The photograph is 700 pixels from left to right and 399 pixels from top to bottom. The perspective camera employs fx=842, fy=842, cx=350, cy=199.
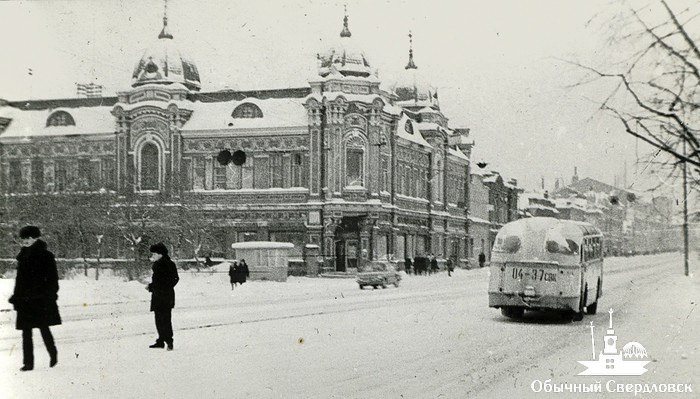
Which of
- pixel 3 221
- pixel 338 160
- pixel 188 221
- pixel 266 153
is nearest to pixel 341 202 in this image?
pixel 338 160

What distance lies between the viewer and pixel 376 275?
3509 centimetres

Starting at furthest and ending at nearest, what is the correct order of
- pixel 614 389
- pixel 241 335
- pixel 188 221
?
pixel 188 221, pixel 241 335, pixel 614 389

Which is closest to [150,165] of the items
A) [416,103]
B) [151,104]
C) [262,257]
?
[151,104]

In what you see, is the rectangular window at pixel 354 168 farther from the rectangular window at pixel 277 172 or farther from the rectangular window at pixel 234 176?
the rectangular window at pixel 234 176

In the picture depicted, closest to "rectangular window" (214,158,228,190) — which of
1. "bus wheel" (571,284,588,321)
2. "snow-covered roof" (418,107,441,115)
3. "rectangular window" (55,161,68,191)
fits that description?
"snow-covered roof" (418,107,441,115)

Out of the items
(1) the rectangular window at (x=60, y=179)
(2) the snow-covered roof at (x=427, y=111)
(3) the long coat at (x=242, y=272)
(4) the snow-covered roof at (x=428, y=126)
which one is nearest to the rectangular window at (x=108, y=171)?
(1) the rectangular window at (x=60, y=179)

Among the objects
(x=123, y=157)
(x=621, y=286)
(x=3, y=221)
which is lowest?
(x=621, y=286)

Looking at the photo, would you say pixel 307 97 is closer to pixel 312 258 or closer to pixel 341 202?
pixel 341 202

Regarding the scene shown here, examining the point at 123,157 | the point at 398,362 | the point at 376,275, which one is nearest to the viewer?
the point at 398,362

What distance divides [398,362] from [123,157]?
113ft

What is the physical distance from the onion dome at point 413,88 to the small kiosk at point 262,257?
25866 millimetres

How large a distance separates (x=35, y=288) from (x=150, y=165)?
36.0 m

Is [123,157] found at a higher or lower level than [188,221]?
higher

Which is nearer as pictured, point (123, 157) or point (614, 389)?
point (614, 389)
